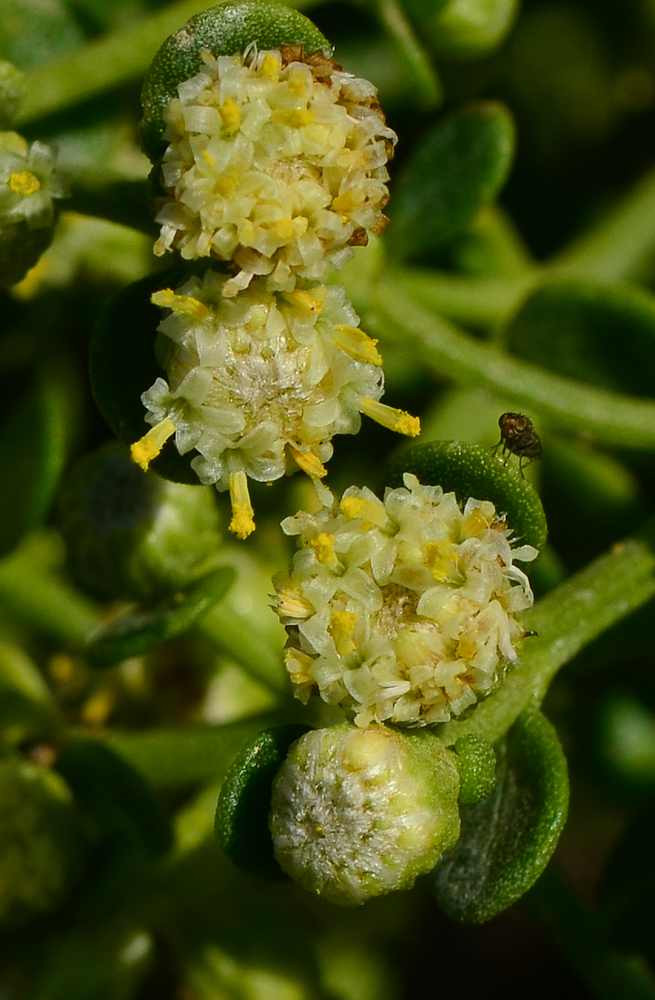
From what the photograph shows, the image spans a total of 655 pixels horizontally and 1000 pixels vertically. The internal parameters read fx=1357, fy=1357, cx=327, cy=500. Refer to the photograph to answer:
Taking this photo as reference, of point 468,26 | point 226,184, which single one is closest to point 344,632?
point 226,184

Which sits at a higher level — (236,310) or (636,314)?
(236,310)

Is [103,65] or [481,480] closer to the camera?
[481,480]

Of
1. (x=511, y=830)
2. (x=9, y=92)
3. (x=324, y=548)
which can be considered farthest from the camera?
(x=9, y=92)

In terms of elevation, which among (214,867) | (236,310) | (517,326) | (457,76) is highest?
(236,310)

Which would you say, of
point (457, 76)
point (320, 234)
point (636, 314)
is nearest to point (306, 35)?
point (320, 234)

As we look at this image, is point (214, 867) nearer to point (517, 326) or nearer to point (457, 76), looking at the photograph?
point (517, 326)

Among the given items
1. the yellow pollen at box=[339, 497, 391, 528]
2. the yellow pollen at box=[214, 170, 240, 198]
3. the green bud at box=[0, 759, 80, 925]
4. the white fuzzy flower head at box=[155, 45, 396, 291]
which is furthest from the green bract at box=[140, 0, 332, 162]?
the green bud at box=[0, 759, 80, 925]

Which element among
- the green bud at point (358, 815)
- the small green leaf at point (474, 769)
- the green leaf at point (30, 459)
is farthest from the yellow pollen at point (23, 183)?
the small green leaf at point (474, 769)

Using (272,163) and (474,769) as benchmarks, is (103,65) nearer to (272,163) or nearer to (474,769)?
(272,163)
